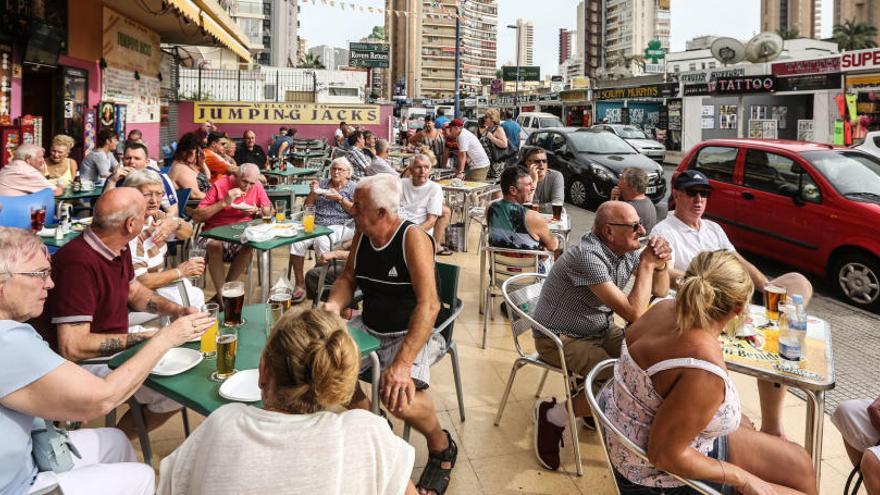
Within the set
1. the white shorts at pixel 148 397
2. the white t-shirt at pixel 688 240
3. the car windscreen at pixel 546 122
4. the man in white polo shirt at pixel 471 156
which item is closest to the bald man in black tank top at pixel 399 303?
the white shorts at pixel 148 397

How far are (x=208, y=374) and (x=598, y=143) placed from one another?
34.5ft

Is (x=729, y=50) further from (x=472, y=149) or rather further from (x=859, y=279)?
(x=859, y=279)

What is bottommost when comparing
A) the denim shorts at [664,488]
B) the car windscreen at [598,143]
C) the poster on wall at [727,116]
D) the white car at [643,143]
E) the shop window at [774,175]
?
the denim shorts at [664,488]

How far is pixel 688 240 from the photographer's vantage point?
12.3 ft

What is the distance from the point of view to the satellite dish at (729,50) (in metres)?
24.9

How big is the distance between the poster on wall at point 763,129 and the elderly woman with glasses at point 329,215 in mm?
20194

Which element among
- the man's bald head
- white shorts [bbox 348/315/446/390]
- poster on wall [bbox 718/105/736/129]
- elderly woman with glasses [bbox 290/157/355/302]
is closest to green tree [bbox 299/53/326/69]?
poster on wall [bbox 718/105/736/129]

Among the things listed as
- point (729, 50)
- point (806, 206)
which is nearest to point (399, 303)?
point (806, 206)

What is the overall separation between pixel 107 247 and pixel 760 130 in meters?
24.8

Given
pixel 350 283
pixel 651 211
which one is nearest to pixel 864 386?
pixel 651 211

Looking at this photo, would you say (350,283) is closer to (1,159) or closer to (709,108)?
(1,159)

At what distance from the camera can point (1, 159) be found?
277 inches

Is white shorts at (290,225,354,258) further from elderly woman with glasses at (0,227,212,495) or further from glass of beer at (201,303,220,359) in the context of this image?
elderly woman with glasses at (0,227,212,495)

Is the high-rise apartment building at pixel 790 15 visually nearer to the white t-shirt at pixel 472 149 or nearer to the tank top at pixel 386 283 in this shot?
the white t-shirt at pixel 472 149
